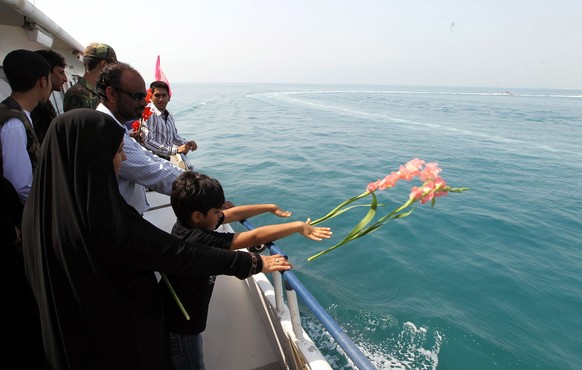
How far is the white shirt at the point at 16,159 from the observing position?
1558 mm

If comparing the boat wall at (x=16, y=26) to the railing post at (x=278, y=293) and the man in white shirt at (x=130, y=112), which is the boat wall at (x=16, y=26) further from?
the railing post at (x=278, y=293)

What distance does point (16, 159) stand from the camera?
1.58 meters

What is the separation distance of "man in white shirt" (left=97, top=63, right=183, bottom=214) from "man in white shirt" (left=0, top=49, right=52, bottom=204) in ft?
1.26

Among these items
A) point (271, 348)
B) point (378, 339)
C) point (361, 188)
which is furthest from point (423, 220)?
point (271, 348)

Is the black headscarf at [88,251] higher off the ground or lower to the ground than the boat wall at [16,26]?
lower

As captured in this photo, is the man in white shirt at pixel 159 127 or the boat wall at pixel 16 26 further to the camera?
the man in white shirt at pixel 159 127

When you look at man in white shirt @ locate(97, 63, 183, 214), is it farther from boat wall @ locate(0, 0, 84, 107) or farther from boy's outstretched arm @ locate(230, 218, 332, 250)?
boat wall @ locate(0, 0, 84, 107)

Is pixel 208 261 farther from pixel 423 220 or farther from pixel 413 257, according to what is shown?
pixel 423 220

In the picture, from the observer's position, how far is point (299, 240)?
20.2 feet

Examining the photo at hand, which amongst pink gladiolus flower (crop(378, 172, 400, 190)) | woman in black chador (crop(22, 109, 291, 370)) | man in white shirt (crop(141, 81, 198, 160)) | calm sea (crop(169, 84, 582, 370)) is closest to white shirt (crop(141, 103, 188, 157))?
man in white shirt (crop(141, 81, 198, 160))

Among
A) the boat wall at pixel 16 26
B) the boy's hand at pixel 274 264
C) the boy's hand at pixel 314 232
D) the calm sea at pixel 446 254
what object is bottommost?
the calm sea at pixel 446 254

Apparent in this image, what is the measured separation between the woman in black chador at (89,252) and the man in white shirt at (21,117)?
60cm

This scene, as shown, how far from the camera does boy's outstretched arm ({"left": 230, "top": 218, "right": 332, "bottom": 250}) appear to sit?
161cm

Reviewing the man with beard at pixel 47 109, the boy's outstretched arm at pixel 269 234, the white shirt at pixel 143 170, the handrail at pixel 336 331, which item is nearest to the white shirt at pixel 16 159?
the white shirt at pixel 143 170
